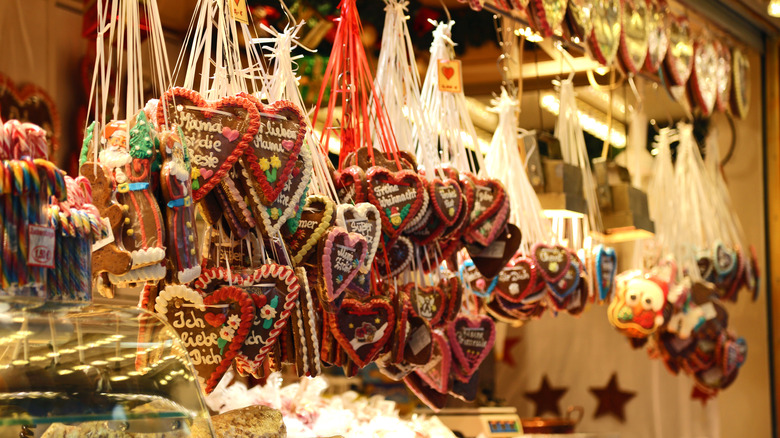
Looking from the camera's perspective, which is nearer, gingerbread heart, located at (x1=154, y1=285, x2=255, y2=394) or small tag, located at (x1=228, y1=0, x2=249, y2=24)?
gingerbread heart, located at (x1=154, y1=285, x2=255, y2=394)

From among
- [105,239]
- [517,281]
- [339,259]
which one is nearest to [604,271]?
[517,281]

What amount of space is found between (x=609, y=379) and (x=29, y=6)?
331 cm

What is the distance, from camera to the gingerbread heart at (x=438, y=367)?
2.25 metres

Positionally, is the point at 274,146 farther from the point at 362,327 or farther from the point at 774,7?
the point at 774,7

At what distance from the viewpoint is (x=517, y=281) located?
8.71ft

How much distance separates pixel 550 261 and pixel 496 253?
36 centimetres

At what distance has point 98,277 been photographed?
1.44 m

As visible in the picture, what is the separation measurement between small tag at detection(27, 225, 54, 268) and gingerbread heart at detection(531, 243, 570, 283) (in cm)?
168

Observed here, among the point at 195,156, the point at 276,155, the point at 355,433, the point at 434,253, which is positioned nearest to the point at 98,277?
the point at 195,156

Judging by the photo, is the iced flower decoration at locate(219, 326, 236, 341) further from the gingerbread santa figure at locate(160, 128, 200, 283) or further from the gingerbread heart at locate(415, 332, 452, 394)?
the gingerbread heart at locate(415, 332, 452, 394)

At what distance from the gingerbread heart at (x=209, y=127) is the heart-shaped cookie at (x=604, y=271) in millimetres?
1662

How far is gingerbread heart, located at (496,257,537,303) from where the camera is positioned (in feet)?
8.71

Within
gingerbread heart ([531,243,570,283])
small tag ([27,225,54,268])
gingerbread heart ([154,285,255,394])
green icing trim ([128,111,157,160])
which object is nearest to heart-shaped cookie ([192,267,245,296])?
gingerbread heart ([154,285,255,394])

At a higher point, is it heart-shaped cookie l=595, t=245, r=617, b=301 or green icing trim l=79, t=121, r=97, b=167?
green icing trim l=79, t=121, r=97, b=167
